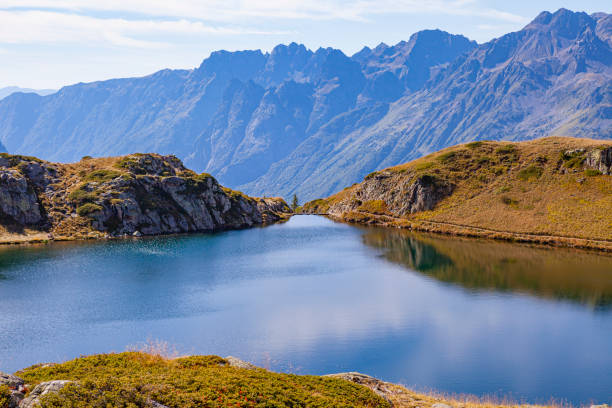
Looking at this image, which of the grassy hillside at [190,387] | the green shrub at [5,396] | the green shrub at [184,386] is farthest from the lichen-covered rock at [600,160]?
the green shrub at [5,396]

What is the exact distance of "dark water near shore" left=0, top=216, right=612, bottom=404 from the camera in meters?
54.0

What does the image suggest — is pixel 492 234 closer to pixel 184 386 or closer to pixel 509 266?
pixel 509 266

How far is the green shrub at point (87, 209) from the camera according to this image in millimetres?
155750

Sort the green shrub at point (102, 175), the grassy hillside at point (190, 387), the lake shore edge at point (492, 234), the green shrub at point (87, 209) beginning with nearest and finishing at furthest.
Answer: the grassy hillside at point (190, 387), the lake shore edge at point (492, 234), the green shrub at point (87, 209), the green shrub at point (102, 175)

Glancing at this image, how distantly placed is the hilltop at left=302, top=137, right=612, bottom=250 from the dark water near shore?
764 inches

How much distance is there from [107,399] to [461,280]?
8470 centimetres

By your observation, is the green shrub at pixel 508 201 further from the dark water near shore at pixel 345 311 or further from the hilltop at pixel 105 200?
the hilltop at pixel 105 200

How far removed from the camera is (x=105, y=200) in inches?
6280

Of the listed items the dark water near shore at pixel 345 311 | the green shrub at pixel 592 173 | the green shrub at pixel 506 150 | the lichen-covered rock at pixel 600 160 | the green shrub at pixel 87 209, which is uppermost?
the green shrub at pixel 506 150

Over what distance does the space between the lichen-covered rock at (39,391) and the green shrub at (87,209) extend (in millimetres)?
141864

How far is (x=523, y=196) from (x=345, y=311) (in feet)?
382

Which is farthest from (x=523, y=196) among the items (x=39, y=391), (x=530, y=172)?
(x=39, y=391)

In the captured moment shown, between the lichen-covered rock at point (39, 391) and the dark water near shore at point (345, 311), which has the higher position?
the lichen-covered rock at point (39, 391)

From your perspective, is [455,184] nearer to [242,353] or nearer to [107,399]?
[242,353]
